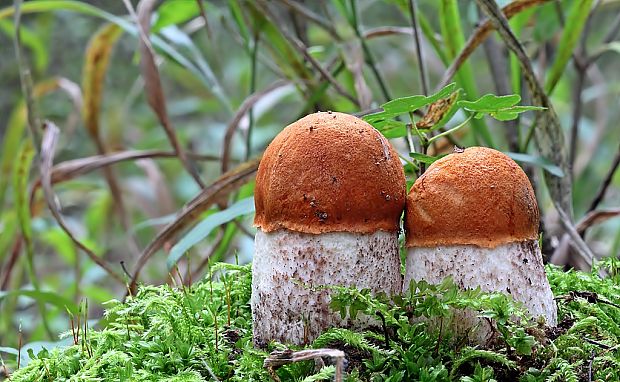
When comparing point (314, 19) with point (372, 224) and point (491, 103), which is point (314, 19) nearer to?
point (491, 103)

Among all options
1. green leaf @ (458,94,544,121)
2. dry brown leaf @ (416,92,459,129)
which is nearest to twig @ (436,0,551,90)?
dry brown leaf @ (416,92,459,129)

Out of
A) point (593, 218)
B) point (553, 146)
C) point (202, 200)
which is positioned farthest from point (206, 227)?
point (593, 218)

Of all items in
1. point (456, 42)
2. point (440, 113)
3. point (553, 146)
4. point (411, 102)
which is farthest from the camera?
point (456, 42)

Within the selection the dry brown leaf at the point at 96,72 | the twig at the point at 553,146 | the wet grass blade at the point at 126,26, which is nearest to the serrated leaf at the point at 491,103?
the twig at the point at 553,146

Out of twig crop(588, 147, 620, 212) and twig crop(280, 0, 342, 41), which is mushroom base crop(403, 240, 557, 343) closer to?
twig crop(588, 147, 620, 212)

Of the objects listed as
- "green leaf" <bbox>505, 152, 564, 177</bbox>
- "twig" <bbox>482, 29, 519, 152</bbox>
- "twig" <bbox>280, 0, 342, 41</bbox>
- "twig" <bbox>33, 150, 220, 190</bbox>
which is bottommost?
"green leaf" <bbox>505, 152, 564, 177</bbox>
